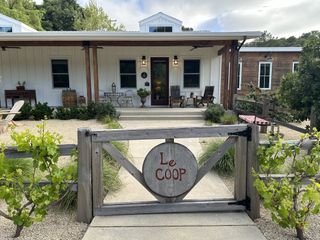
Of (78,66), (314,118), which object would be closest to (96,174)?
(314,118)

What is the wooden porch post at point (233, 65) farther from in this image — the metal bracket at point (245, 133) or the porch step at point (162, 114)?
the metal bracket at point (245, 133)

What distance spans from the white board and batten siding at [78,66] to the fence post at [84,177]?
30.7ft

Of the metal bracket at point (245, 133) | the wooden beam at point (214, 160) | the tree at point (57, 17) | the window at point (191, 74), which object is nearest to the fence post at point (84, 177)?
the wooden beam at point (214, 160)

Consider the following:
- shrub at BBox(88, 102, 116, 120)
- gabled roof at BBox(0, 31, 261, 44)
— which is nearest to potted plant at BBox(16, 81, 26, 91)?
gabled roof at BBox(0, 31, 261, 44)

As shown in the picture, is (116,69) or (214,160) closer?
Result: (214,160)

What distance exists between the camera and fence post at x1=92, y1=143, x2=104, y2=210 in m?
2.90

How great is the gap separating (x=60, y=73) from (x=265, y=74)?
458 inches

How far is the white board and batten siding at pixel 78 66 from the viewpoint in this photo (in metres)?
11.9

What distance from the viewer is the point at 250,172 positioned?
300cm

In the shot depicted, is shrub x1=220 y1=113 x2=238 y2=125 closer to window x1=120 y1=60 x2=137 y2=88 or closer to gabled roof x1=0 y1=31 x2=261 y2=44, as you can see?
gabled roof x1=0 y1=31 x2=261 y2=44

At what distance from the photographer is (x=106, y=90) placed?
12.1 metres

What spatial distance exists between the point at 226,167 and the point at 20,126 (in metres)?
7.20

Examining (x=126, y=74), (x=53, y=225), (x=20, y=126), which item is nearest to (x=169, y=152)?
(x=53, y=225)

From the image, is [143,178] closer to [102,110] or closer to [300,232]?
[300,232]
